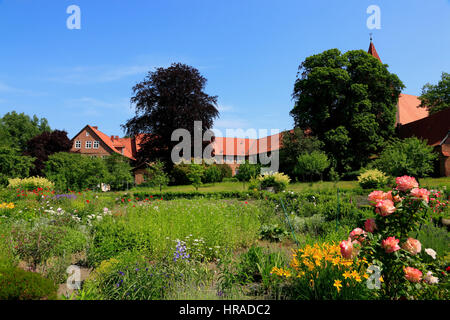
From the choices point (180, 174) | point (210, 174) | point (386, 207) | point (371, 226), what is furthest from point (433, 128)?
point (386, 207)

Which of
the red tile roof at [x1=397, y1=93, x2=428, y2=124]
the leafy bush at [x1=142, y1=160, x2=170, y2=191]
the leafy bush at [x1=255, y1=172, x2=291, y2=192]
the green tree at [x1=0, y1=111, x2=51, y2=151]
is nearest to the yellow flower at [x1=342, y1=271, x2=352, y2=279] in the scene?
the leafy bush at [x1=255, y1=172, x2=291, y2=192]

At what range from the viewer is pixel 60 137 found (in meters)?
42.8

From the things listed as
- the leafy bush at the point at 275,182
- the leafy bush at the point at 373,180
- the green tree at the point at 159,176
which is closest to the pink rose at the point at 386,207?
the leafy bush at the point at 275,182

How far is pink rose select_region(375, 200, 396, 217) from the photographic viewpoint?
294cm

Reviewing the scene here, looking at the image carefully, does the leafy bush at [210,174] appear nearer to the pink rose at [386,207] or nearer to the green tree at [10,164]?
the green tree at [10,164]

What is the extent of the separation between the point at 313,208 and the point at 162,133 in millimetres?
26351

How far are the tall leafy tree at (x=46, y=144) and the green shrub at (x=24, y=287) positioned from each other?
42.0 meters

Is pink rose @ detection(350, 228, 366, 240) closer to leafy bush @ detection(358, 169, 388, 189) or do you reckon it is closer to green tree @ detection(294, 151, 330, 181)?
leafy bush @ detection(358, 169, 388, 189)

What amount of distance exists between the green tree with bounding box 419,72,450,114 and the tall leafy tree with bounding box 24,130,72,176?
48652mm

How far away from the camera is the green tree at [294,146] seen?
30328 mm

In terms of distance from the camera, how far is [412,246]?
A: 3.03m

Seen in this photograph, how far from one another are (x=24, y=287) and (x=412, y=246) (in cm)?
383
